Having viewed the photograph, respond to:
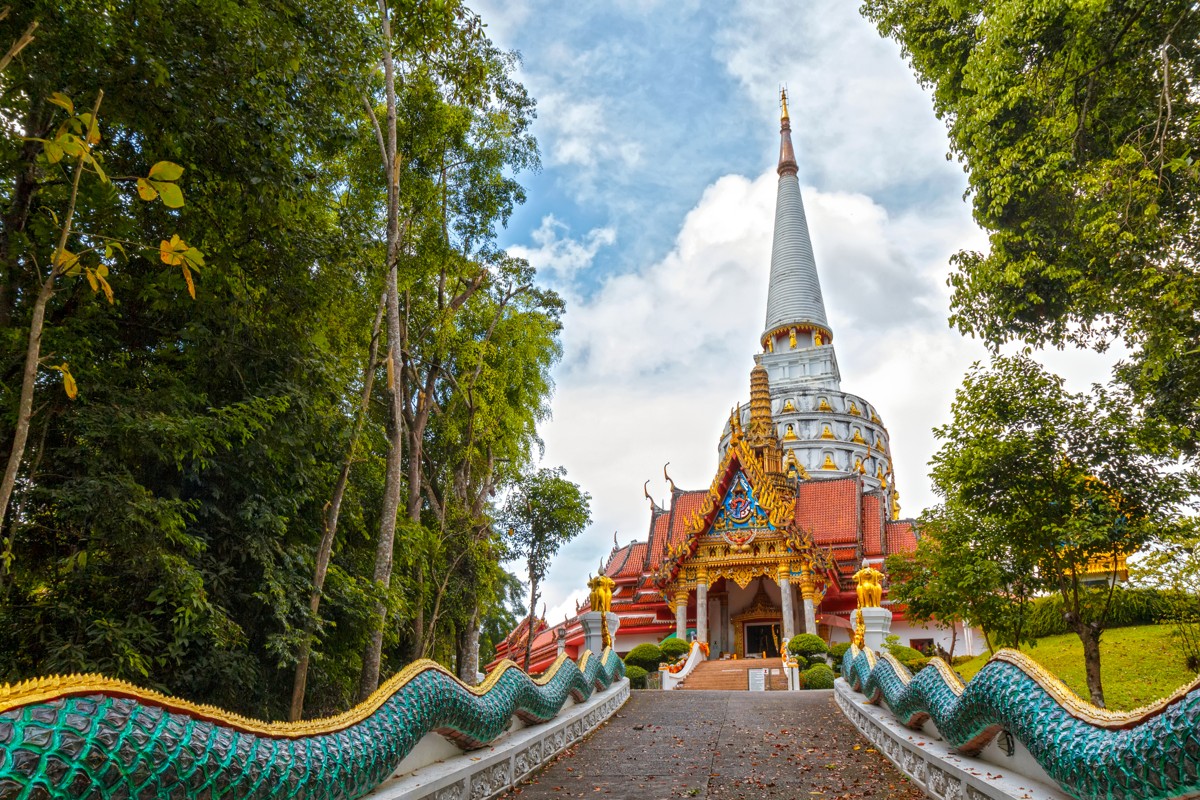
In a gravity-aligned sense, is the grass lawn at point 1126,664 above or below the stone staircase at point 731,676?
above

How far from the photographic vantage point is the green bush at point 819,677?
15.7 meters

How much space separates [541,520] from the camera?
1688cm

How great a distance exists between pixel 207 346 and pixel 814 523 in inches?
848

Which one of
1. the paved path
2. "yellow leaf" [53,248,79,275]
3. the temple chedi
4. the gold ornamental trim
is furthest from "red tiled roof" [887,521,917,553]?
"yellow leaf" [53,248,79,275]

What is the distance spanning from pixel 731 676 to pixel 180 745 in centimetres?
1547

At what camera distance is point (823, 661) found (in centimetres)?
1716

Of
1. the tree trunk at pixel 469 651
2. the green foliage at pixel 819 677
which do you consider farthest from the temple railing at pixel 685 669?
the tree trunk at pixel 469 651

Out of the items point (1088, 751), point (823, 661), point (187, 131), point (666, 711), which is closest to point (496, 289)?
point (666, 711)

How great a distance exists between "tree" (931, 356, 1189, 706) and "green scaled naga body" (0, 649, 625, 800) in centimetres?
901

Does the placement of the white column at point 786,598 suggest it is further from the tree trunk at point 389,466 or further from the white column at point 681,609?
the tree trunk at point 389,466

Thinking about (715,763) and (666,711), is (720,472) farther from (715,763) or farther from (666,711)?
(715,763)

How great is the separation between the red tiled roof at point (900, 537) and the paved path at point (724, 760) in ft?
44.2

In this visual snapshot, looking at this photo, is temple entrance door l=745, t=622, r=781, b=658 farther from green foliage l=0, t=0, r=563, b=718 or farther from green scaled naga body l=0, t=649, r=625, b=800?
green scaled naga body l=0, t=649, r=625, b=800

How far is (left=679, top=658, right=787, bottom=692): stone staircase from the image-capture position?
16406 mm
